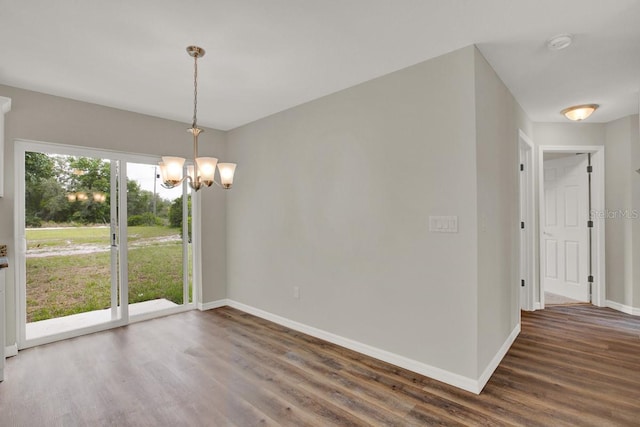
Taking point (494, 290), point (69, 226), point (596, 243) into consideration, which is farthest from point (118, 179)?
point (596, 243)

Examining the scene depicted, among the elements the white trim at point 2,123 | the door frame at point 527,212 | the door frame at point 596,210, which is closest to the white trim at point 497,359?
the door frame at point 527,212

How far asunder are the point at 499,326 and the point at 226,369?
2.43m

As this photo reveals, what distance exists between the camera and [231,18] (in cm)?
209

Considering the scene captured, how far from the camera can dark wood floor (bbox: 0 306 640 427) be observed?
2119 millimetres

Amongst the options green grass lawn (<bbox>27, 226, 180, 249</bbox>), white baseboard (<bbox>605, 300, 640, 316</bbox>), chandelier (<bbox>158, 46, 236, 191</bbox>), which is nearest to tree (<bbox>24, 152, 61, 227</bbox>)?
green grass lawn (<bbox>27, 226, 180, 249</bbox>)

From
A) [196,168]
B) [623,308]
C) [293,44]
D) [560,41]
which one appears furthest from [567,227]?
[196,168]

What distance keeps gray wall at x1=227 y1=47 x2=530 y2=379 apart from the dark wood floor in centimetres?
30

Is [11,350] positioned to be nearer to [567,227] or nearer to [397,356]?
[397,356]

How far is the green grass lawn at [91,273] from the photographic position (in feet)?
11.1

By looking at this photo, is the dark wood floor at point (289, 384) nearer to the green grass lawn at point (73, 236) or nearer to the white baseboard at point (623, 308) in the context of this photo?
the white baseboard at point (623, 308)

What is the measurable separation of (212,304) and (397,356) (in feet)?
9.31

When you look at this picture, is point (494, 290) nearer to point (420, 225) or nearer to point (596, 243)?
point (420, 225)

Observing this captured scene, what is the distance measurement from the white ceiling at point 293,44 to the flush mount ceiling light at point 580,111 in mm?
217

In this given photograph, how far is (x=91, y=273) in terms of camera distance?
3717 mm
